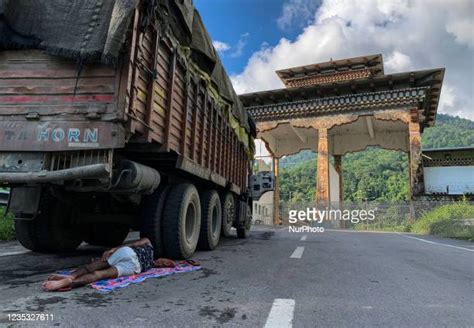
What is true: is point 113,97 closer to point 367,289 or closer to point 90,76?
point 90,76

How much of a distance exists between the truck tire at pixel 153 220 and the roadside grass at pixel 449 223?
38.9ft

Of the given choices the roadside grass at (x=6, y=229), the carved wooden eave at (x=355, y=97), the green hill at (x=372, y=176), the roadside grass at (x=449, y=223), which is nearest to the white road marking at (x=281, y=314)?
the roadside grass at (x=6, y=229)

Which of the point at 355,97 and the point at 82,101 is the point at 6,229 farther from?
the point at 355,97

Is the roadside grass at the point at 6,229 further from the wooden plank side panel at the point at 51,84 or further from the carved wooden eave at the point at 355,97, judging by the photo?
the carved wooden eave at the point at 355,97

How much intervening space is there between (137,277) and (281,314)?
1905 mm

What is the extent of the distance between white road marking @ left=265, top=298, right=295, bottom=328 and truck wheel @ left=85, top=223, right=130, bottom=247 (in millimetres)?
4378

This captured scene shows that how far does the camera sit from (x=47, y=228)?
5883 mm

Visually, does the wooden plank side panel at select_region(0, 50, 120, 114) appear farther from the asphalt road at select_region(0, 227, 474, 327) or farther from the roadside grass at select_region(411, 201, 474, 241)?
the roadside grass at select_region(411, 201, 474, 241)

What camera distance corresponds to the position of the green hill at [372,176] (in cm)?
5380

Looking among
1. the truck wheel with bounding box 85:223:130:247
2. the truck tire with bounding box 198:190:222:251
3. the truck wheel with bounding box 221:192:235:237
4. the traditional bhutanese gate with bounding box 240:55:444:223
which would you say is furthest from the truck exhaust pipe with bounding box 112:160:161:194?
the traditional bhutanese gate with bounding box 240:55:444:223

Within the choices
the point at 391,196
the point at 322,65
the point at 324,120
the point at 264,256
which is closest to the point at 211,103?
the point at 264,256

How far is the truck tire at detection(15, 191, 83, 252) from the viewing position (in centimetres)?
579

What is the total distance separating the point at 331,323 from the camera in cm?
272

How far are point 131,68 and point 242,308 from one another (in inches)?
103
